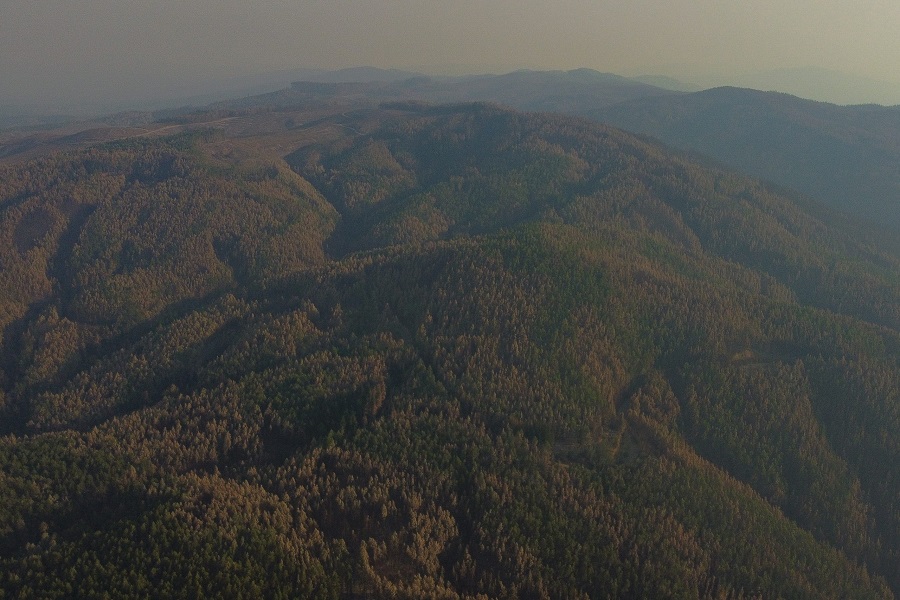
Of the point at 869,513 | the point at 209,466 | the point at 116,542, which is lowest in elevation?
the point at 869,513

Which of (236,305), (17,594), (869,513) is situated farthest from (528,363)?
(17,594)

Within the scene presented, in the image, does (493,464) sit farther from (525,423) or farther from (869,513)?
(869,513)

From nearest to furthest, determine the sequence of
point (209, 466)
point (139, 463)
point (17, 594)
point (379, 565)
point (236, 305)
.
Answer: point (17, 594) → point (379, 565) → point (139, 463) → point (209, 466) → point (236, 305)

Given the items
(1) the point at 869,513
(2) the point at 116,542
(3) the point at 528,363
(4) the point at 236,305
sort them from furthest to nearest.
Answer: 1. (4) the point at 236,305
2. (3) the point at 528,363
3. (1) the point at 869,513
4. (2) the point at 116,542

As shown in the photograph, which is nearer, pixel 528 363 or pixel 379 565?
pixel 379 565

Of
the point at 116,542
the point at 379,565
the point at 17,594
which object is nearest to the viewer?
the point at 17,594

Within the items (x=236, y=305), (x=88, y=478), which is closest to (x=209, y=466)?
(x=88, y=478)

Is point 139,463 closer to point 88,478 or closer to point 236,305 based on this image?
point 88,478

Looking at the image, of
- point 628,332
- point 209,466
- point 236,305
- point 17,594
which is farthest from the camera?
point 236,305

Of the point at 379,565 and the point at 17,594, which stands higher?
the point at 17,594
